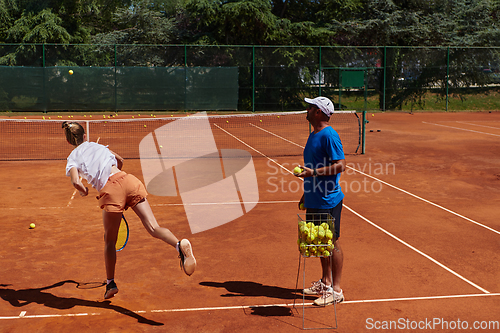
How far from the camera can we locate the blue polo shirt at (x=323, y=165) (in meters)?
4.71

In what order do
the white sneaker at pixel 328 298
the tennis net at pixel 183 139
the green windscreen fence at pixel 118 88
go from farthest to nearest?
the green windscreen fence at pixel 118 88
the tennis net at pixel 183 139
the white sneaker at pixel 328 298

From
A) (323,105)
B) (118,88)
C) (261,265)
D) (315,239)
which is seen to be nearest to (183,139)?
(118,88)

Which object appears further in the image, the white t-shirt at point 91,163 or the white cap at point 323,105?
the white cap at point 323,105

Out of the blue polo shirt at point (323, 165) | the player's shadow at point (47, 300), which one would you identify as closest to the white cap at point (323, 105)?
the blue polo shirt at point (323, 165)

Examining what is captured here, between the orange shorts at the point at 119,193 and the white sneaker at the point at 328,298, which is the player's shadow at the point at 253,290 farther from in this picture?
the orange shorts at the point at 119,193

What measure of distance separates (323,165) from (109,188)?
76.9 inches

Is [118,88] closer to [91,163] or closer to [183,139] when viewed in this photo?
[183,139]

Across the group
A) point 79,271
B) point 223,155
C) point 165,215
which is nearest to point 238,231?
point 165,215

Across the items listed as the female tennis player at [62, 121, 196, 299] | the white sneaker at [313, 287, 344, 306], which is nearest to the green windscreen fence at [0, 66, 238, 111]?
the female tennis player at [62, 121, 196, 299]

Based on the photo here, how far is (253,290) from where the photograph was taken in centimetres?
529

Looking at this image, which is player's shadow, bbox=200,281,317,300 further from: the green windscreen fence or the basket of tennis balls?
the green windscreen fence

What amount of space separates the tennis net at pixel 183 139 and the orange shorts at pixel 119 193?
298 inches

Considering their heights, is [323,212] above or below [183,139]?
above

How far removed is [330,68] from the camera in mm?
28219
